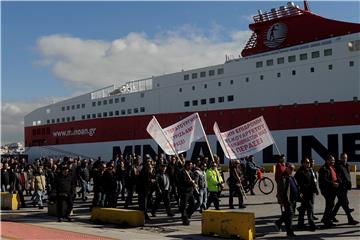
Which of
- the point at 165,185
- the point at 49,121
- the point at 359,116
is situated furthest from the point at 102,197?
the point at 49,121

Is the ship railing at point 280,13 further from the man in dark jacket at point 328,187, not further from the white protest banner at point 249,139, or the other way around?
the man in dark jacket at point 328,187

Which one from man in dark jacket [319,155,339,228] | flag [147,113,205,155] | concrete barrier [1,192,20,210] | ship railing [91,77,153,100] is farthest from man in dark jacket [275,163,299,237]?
ship railing [91,77,153,100]

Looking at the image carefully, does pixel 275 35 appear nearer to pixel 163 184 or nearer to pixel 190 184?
pixel 163 184

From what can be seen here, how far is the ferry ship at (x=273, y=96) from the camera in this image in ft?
82.9

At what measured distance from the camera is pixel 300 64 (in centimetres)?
2716

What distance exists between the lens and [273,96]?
1092 inches

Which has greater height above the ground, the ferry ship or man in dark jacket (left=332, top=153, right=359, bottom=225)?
the ferry ship

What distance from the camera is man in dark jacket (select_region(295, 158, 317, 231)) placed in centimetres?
908

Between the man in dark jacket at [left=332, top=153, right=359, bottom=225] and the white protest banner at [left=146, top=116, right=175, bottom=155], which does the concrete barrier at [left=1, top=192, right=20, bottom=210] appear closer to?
the white protest banner at [left=146, top=116, right=175, bottom=155]

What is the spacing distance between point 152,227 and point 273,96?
1863cm

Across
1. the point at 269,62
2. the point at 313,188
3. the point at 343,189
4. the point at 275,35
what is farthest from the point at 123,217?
the point at 275,35

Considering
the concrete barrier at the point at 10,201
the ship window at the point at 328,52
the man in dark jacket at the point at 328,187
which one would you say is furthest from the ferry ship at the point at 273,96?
the concrete barrier at the point at 10,201

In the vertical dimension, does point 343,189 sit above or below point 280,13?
below

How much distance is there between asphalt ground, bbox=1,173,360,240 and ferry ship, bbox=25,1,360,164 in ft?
39.8
